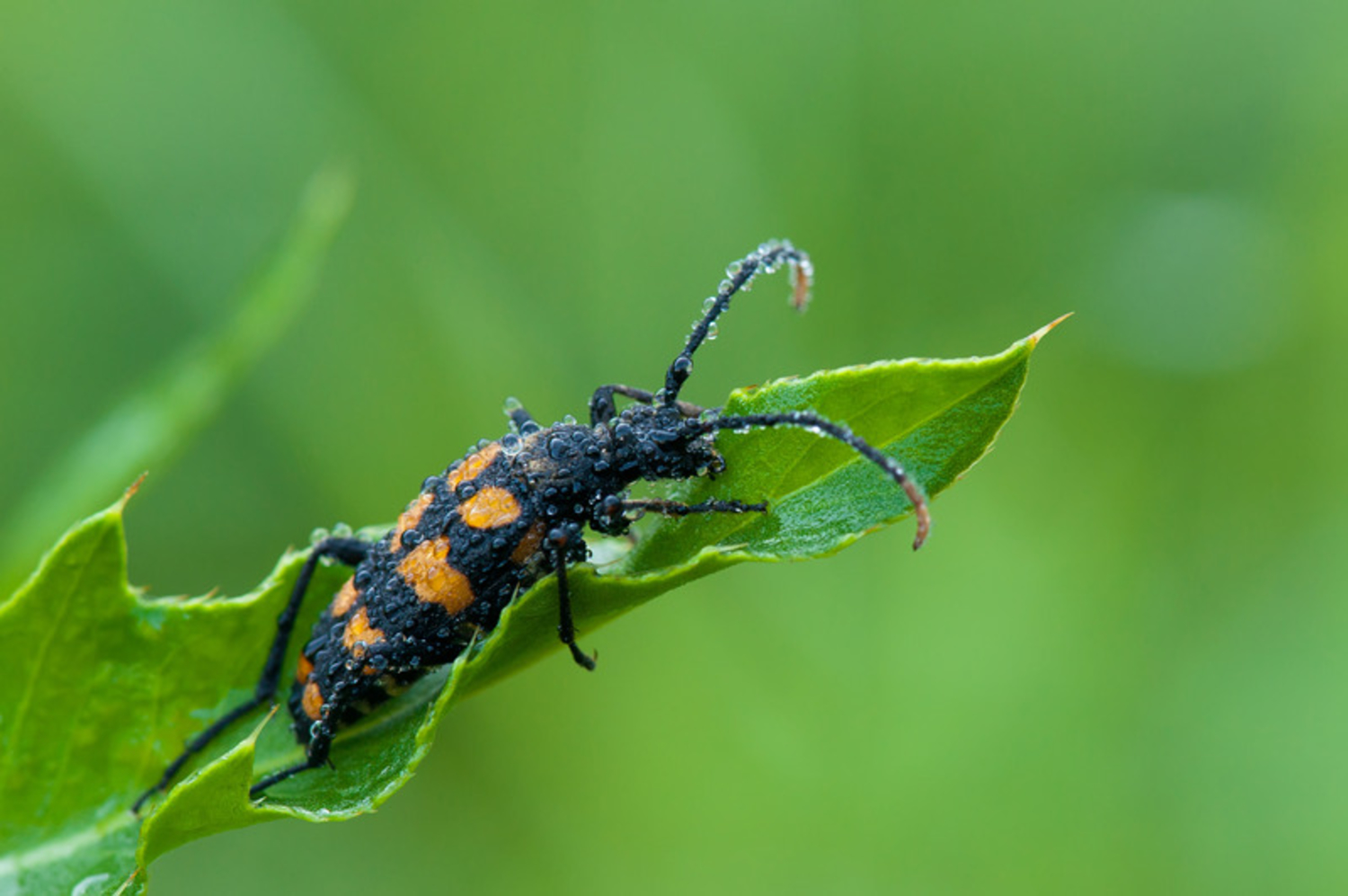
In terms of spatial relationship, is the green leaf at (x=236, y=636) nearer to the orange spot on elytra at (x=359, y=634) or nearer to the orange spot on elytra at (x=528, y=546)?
the orange spot on elytra at (x=359, y=634)

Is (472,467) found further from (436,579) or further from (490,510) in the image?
(436,579)

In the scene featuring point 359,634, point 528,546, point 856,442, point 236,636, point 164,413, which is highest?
point 164,413

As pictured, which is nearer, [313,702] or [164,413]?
[313,702]

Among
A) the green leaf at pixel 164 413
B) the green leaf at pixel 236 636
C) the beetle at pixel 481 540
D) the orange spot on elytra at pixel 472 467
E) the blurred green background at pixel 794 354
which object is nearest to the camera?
the green leaf at pixel 236 636

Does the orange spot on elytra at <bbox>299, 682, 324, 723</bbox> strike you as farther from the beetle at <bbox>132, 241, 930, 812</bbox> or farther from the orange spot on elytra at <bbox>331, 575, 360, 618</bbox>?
the orange spot on elytra at <bbox>331, 575, 360, 618</bbox>

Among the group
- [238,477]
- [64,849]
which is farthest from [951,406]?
[238,477]

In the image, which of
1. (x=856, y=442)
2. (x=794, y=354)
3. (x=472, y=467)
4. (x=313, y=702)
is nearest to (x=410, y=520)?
(x=472, y=467)

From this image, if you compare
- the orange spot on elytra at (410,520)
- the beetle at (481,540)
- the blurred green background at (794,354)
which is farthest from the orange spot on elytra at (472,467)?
the blurred green background at (794,354)

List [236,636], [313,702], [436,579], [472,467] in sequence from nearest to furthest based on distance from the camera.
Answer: [236,636]
[313,702]
[436,579]
[472,467]
